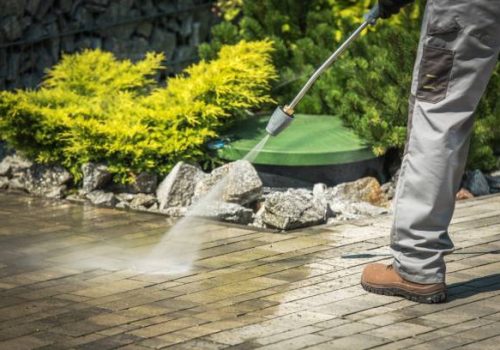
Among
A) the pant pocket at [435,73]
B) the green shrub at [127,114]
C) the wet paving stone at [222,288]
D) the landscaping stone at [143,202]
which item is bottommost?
the wet paving stone at [222,288]

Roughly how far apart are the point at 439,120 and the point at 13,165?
13.0 ft

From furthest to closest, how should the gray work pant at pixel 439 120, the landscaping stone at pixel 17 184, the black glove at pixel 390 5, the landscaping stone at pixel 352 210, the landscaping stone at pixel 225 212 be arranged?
the landscaping stone at pixel 17 184
the landscaping stone at pixel 352 210
the landscaping stone at pixel 225 212
the black glove at pixel 390 5
the gray work pant at pixel 439 120

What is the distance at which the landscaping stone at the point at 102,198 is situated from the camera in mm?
7473

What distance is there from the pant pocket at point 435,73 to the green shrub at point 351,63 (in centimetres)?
274

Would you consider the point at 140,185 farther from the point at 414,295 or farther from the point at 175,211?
the point at 414,295

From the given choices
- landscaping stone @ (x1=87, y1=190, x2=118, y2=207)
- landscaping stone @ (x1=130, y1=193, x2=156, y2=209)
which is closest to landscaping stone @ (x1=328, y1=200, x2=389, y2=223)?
Result: landscaping stone @ (x1=130, y1=193, x2=156, y2=209)

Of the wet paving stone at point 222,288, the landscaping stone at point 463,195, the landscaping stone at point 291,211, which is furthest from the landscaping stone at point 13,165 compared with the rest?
the landscaping stone at point 463,195

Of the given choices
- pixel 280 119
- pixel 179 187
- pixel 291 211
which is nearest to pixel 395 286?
pixel 280 119

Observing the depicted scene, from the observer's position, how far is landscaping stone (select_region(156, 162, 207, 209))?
7398 mm

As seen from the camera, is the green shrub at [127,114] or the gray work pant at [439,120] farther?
the green shrub at [127,114]

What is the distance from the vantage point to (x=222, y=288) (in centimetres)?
546

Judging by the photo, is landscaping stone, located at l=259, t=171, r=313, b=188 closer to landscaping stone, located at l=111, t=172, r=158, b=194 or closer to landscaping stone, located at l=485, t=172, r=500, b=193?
landscaping stone, located at l=111, t=172, r=158, b=194

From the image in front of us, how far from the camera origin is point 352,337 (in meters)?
4.64

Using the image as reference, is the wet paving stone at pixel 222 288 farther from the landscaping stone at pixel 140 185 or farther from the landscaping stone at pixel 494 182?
the landscaping stone at pixel 494 182
